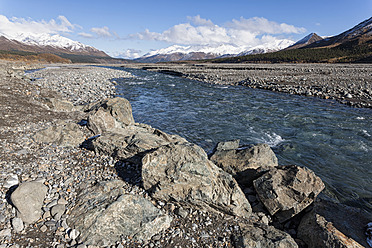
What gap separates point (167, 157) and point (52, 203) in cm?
325

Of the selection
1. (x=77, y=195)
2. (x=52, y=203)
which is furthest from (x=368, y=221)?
(x=52, y=203)

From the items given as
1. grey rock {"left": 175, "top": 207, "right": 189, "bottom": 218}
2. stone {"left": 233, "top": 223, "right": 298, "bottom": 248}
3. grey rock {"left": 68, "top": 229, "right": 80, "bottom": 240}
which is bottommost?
stone {"left": 233, "top": 223, "right": 298, "bottom": 248}

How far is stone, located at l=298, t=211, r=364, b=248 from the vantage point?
14.0ft

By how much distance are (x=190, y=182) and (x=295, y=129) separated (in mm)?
10761

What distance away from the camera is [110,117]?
10328 mm

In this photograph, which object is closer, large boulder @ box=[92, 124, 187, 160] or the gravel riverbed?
the gravel riverbed

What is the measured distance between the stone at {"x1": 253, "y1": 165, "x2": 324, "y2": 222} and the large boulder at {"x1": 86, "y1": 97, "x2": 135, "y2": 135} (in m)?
7.43

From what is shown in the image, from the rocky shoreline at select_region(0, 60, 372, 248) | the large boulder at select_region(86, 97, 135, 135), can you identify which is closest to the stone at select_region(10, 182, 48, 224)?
the rocky shoreline at select_region(0, 60, 372, 248)

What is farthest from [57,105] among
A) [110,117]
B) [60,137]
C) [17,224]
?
[17,224]

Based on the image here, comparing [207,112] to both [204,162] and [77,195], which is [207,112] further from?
[77,195]

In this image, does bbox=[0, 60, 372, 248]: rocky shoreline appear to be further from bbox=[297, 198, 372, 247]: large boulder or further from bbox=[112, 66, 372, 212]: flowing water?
bbox=[112, 66, 372, 212]: flowing water

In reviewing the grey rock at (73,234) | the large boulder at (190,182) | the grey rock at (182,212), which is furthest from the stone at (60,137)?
the grey rock at (182,212)

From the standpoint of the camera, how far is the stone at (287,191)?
5434 mm

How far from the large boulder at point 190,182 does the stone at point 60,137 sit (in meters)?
4.63
